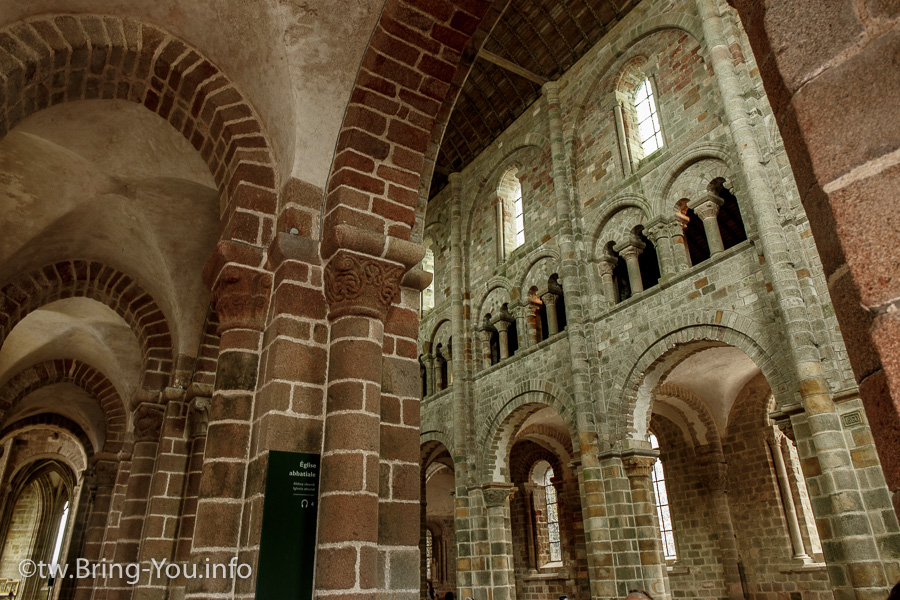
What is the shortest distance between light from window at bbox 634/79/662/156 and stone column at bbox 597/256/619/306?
2.10m

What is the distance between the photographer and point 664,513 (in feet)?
44.3

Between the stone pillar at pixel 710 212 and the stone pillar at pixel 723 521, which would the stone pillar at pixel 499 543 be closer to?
the stone pillar at pixel 723 521

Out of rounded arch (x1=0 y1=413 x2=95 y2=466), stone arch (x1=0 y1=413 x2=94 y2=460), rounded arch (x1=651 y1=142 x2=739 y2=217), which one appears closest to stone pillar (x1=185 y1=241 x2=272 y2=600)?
rounded arch (x1=651 y1=142 x2=739 y2=217)

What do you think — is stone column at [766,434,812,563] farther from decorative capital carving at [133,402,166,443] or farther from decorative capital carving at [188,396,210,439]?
decorative capital carving at [133,402,166,443]

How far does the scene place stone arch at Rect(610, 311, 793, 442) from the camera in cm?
753

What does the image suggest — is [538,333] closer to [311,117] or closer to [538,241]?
[538,241]

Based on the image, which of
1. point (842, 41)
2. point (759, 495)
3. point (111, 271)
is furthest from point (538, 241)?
point (842, 41)

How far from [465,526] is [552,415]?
3186 millimetres

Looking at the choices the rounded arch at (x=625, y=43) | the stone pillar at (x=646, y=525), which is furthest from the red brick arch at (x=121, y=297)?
the rounded arch at (x=625, y=43)

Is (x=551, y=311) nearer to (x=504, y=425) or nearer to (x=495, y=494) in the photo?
(x=504, y=425)

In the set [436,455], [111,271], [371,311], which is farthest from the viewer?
[436,455]

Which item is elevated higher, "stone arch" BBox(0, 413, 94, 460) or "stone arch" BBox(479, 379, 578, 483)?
"stone arch" BBox(0, 413, 94, 460)

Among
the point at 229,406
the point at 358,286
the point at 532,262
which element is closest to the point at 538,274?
the point at 532,262

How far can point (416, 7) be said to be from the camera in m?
3.88
